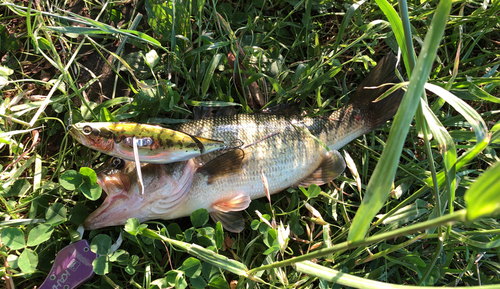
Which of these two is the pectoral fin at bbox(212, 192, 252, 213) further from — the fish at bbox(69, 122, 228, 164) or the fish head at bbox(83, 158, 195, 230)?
the fish at bbox(69, 122, 228, 164)

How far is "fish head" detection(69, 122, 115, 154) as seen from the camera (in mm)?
1873

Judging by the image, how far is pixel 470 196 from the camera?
2.83 feet

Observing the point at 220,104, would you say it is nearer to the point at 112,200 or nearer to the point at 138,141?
the point at 138,141

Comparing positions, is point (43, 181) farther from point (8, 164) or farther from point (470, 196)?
point (470, 196)

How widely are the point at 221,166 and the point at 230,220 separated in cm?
46

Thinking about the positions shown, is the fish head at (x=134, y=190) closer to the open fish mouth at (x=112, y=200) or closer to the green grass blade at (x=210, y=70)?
the open fish mouth at (x=112, y=200)

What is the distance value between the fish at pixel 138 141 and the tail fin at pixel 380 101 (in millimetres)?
1533

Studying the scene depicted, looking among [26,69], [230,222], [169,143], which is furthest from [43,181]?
[230,222]

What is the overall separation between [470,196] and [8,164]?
310 cm

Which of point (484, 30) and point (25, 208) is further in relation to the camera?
point (484, 30)

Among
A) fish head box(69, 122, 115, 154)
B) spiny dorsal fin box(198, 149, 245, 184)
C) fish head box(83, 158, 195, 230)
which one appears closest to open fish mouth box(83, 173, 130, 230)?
fish head box(83, 158, 195, 230)

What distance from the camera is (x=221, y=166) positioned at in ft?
7.67

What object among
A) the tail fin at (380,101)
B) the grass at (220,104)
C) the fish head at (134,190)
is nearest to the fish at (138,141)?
the fish head at (134,190)

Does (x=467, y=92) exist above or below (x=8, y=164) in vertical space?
above
